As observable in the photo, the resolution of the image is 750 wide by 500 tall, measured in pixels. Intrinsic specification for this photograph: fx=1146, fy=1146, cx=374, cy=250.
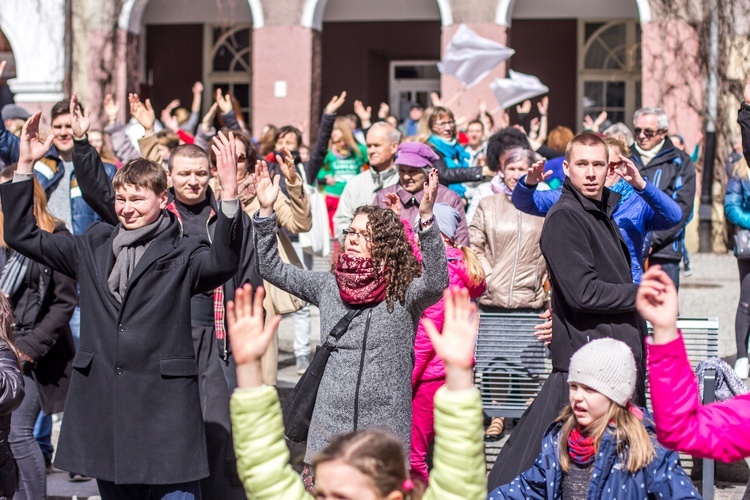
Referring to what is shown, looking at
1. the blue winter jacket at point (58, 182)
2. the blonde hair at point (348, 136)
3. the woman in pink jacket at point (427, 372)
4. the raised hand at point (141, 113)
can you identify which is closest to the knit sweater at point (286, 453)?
the woman in pink jacket at point (427, 372)

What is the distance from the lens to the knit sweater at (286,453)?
10.1ft

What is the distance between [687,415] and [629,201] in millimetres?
2627

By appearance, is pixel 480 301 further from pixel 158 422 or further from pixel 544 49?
pixel 544 49

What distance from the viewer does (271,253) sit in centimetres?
482

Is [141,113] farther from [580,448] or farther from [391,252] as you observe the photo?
[580,448]

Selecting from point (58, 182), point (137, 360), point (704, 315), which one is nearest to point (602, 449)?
point (137, 360)

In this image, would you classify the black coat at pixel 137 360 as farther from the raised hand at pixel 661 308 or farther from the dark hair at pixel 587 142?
the raised hand at pixel 661 308

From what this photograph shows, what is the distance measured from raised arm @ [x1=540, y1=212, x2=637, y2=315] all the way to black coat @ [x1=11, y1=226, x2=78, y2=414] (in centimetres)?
269

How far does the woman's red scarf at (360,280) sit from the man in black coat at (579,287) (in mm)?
717

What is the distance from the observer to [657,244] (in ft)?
26.0

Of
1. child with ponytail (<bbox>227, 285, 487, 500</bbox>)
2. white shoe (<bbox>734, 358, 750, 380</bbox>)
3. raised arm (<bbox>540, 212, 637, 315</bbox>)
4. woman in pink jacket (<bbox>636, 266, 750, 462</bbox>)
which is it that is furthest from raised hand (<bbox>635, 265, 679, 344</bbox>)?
white shoe (<bbox>734, 358, 750, 380</bbox>)

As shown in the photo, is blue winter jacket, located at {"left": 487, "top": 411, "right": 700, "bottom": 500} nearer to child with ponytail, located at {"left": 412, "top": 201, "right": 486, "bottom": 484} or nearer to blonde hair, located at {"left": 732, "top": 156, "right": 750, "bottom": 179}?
child with ponytail, located at {"left": 412, "top": 201, "right": 486, "bottom": 484}

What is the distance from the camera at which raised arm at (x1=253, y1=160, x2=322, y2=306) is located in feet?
15.5

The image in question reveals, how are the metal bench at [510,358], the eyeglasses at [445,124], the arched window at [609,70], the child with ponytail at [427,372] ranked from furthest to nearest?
the arched window at [609,70], the eyeglasses at [445,124], the metal bench at [510,358], the child with ponytail at [427,372]
